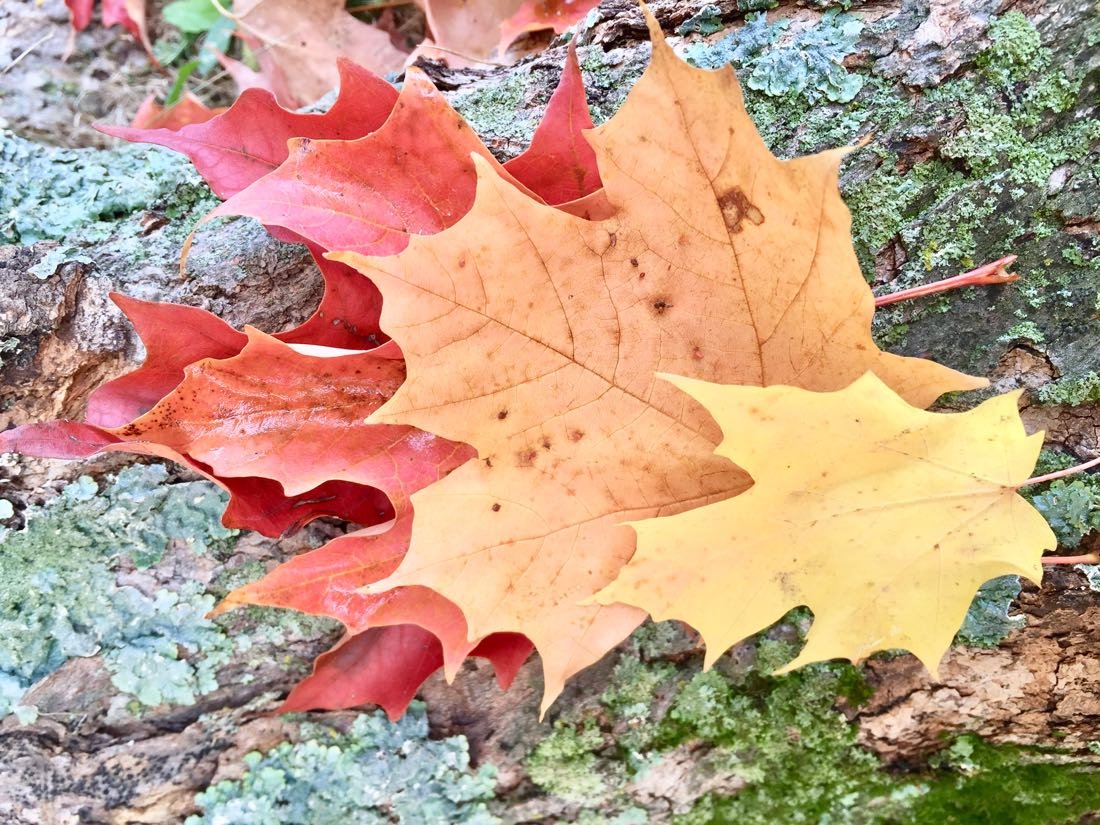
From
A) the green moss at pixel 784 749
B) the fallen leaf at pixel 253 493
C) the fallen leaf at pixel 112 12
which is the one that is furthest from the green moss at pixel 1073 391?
the fallen leaf at pixel 112 12

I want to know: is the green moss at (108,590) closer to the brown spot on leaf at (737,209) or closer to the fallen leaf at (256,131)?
the fallen leaf at (256,131)

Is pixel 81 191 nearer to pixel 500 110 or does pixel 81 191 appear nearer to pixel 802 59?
pixel 500 110

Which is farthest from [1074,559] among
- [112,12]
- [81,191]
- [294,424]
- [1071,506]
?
[112,12]

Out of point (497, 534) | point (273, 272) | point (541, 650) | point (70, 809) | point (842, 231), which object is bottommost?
point (70, 809)

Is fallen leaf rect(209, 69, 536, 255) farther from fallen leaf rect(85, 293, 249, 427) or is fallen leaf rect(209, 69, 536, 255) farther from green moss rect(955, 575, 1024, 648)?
green moss rect(955, 575, 1024, 648)

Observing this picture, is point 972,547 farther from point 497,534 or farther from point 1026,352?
point 497,534

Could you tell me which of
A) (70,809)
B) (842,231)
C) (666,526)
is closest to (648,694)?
(666,526)
